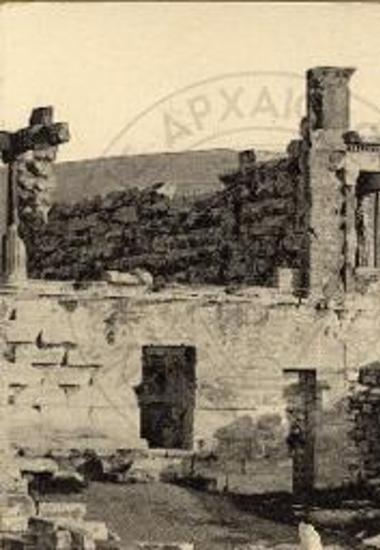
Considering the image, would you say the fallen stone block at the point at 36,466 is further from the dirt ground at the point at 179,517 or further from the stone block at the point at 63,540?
the stone block at the point at 63,540

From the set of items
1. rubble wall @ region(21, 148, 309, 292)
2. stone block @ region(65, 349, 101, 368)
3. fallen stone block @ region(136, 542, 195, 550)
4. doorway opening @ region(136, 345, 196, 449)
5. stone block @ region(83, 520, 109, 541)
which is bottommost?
fallen stone block @ region(136, 542, 195, 550)

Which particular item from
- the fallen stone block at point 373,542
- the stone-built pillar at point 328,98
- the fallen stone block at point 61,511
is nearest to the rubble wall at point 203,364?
the stone-built pillar at point 328,98

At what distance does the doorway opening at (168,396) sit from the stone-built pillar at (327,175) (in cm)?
294

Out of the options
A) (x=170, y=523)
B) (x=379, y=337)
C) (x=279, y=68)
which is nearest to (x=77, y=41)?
(x=279, y=68)

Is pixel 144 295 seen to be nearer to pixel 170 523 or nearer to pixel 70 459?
pixel 70 459

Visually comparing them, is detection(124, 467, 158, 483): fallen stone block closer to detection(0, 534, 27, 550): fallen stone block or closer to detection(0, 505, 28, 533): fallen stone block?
detection(0, 505, 28, 533): fallen stone block

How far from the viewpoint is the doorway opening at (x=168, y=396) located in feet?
74.3

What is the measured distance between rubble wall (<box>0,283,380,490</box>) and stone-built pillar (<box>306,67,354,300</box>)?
1.10m

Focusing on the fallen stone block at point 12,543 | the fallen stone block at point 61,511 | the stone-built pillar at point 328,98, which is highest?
the stone-built pillar at point 328,98

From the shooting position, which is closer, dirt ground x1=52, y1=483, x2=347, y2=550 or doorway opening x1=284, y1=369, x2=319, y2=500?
dirt ground x1=52, y1=483, x2=347, y2=550

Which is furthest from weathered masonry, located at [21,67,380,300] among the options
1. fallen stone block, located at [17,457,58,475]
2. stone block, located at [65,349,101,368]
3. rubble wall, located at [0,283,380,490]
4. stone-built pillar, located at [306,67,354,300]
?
fallen stone block, located at [17,457,58,475]

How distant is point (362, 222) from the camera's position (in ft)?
83.0

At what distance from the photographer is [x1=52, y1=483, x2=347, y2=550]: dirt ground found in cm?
1773

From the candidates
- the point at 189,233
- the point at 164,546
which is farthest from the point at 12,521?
the point at 189,233
